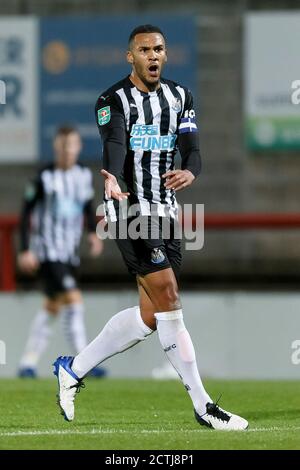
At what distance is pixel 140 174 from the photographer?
7.41 m

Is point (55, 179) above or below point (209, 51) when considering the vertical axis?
below

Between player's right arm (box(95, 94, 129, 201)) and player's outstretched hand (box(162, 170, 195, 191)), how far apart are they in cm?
24

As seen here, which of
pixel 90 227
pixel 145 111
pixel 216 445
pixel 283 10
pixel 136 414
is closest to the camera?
pixel 216 445

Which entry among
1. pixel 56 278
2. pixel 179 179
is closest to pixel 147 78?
pixel 179 179

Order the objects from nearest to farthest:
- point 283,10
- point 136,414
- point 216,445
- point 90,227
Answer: point 216,445
point 136,414
point 90,227
point 283,10

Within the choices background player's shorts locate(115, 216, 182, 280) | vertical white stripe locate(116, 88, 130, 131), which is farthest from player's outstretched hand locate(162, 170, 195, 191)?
vertical white stripe locate(116, 88, 130, 131)

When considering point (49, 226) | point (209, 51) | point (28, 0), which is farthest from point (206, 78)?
point (49, 226)

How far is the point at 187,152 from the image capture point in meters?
7.34

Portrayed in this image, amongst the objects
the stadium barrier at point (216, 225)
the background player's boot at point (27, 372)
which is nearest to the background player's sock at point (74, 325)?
the background player's boot at point (27, 372)

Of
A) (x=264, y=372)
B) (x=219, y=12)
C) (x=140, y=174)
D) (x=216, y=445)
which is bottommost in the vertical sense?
(x=264, y=372)

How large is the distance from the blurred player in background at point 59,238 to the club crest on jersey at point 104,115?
4.66 m

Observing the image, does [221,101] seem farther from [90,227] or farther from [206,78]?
[90,227]

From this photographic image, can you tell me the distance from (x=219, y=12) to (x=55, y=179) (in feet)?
14.2

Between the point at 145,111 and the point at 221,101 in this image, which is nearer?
the point at 145,111
